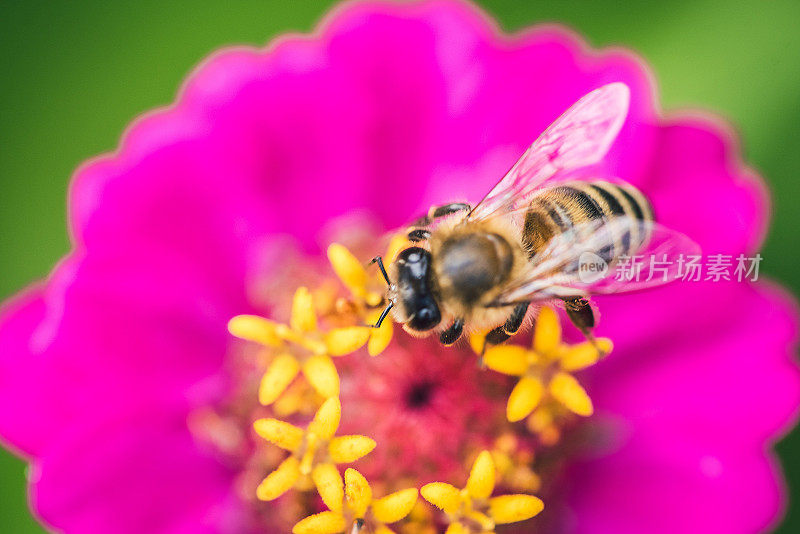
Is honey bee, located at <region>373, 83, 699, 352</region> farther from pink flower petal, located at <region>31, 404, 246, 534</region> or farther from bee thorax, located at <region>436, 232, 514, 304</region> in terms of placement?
pink flower petal, located at <region>31, 404, 246, 534</region>

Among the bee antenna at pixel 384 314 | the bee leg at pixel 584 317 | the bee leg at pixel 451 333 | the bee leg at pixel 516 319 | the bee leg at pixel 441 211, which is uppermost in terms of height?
the bee leg at pixel 441 211

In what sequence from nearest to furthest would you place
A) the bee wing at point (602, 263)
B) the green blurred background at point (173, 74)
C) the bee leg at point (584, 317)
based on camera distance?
the bee wing at point (602, 263) < the bee leg at point (584, 317) < the green blurred background at point (173, 74)

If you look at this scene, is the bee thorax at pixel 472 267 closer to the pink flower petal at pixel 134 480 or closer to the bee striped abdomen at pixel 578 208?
the bee striped abdomen at pixel 578 208

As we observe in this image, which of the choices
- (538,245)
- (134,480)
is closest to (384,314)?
(538,245)

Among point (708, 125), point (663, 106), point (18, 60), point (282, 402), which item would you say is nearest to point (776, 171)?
point (663, 106)

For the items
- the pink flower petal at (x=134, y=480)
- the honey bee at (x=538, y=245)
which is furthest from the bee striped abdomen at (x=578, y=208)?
the pink flower petal at (x=134, y=480)

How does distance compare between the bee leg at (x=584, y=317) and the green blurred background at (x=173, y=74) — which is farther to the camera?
the green blurred background at (x=173, y=74)

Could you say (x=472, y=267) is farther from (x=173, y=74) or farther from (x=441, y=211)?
(x=173, y=74)

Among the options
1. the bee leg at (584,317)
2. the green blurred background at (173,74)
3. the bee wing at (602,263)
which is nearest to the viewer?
the bee wing at (602,263)

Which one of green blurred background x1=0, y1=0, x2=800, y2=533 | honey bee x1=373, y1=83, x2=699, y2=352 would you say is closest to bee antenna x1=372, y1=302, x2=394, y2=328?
honey bee x1=373, y1=83, x2=699, y2=352
